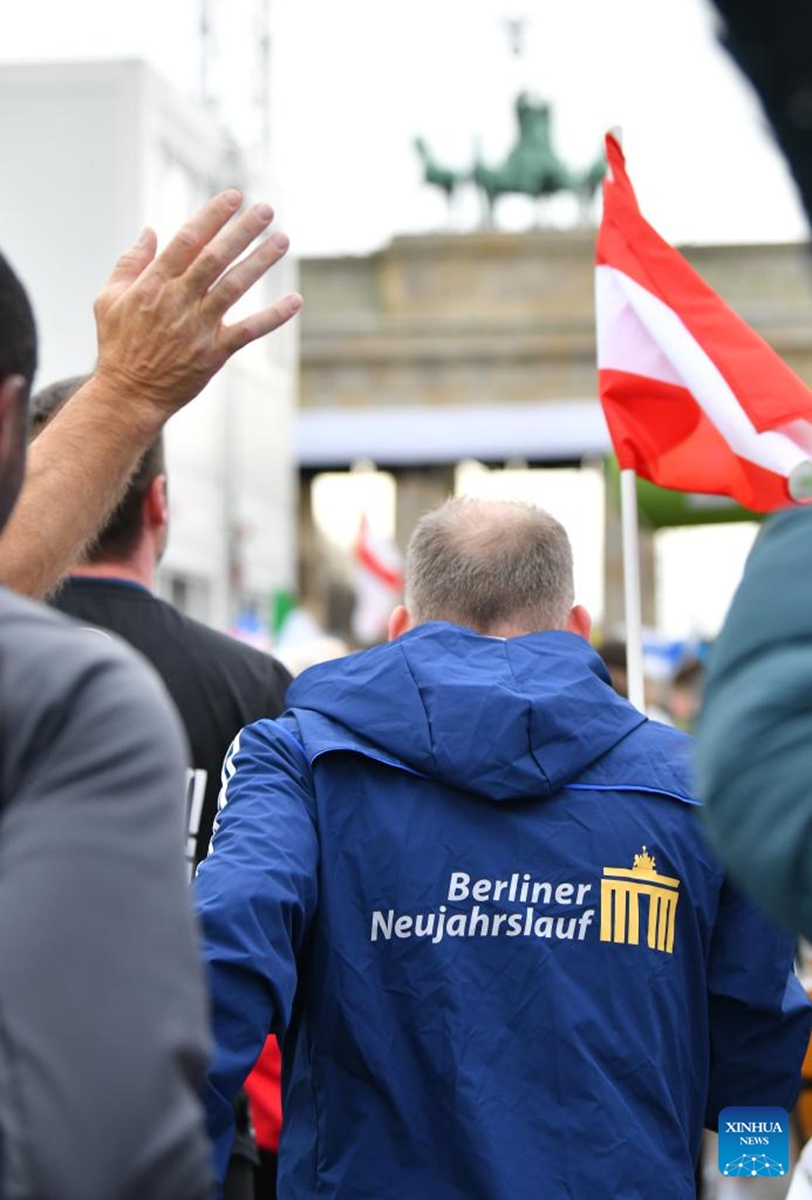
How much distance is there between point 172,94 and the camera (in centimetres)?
921

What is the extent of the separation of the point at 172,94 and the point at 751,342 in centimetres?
564

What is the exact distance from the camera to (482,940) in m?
2.47

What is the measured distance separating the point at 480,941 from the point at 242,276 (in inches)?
34.7

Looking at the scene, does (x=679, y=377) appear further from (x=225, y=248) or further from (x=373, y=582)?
(x=373, y=582)

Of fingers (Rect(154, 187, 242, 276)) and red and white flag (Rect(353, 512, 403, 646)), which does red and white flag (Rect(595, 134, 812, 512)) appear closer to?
fingers (Rect(154, 187, 242, 276))

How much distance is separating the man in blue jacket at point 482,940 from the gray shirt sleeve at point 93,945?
114 centimetres

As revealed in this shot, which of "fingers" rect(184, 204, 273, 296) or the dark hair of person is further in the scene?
"fingers" rect(184, 204, 273, 296)

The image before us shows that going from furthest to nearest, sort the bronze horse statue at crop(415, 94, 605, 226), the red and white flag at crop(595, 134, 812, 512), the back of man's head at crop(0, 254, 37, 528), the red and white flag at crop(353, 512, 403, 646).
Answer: the bronze horse statue at crop(415, 94, 605, 226) < the red and white flag at crop(353, 512, 403, 646) < the red and white flag at crop(595, 134, 812, 512) < the back of man's head at crop(0, 254, 37, 528)

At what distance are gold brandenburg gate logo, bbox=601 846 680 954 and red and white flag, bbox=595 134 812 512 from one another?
70.2 inches

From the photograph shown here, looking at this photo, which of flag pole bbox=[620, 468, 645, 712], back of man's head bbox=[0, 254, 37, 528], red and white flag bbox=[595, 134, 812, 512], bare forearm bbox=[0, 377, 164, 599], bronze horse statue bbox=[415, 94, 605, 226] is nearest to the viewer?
back of man's head bbox=[0, 254, 37, 528]

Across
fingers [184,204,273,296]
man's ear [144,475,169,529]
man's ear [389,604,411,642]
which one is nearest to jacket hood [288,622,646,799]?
man's ear [389,604,411,642]

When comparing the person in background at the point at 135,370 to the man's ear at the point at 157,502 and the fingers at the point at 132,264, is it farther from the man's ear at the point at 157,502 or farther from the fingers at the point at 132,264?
the man's ear at the point at 157,502

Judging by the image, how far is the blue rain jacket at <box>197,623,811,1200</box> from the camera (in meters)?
2.39

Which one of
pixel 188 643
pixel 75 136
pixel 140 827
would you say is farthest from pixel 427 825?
pixel 75 136
